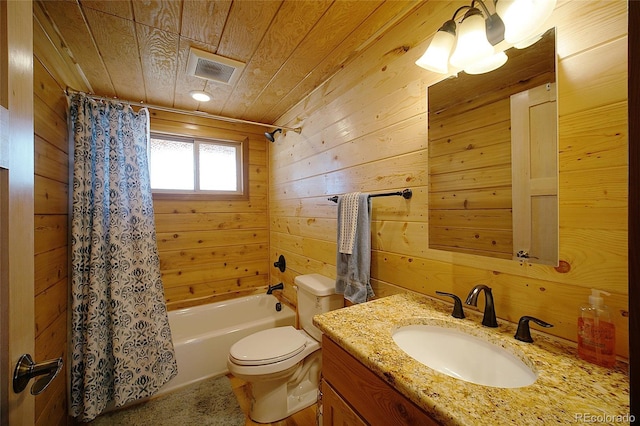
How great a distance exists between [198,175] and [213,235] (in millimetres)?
636

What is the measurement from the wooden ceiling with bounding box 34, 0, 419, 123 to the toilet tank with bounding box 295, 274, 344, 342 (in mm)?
1463

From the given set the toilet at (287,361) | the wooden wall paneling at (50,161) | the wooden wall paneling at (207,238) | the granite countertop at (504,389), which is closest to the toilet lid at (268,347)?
the toilet at (287,361)

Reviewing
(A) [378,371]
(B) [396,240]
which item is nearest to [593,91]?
(B) [396,240]

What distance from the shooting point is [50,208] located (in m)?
1.33

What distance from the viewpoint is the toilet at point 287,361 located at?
4.70ft

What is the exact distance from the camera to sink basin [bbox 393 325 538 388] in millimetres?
740

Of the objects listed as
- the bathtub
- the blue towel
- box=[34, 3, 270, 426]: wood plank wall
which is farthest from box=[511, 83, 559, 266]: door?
box=[34, 3, 270, 426]: wood plank wall

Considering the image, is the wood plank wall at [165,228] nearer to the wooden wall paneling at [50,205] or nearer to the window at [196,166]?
the wooden wall paneling at [50,205]

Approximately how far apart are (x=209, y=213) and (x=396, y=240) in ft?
6.48

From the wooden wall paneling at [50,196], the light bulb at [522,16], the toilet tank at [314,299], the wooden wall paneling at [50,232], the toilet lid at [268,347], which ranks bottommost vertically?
the toilet lid at [268,347]

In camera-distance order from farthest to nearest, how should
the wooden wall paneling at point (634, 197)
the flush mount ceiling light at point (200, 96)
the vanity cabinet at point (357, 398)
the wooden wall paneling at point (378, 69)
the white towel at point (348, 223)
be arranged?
the flush mount ceiling light at point (200, 96) < the white towel at point (348, 223) < the wooden wall paneling at point (378, 69) < the vanity cabinet at point (357, 398) < the wooden wall paneling at point (634, 197)

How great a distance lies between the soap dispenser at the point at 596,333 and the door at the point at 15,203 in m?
1.33

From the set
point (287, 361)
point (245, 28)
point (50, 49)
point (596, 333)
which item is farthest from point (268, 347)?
point (50, 49)

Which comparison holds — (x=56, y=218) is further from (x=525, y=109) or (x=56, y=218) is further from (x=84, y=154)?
(x=525, y=109)
